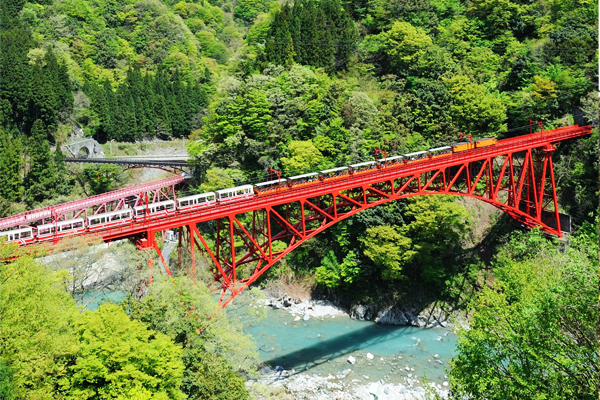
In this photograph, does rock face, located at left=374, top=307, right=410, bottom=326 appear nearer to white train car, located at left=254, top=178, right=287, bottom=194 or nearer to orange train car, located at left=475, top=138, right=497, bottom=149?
white train car, located at left=254, top=178, right=287, bottom=194

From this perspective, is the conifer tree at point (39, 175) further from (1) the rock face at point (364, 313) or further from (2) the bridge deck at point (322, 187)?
(1) the rock face at point (364, 313)

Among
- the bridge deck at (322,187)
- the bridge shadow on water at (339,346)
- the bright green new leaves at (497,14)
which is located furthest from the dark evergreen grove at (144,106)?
the bridge shadow on water at (339,346)

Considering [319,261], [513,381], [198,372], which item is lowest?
[319,261]

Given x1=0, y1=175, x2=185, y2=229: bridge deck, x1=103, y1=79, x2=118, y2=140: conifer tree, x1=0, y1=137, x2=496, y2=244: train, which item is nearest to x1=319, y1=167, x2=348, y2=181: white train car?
x1=0, y1=137, x2=496, y2=244: train

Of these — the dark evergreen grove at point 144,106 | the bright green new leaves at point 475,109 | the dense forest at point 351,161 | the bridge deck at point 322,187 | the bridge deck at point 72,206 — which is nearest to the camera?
the dense forest at point 351,161

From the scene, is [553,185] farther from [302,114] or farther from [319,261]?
[302,114]

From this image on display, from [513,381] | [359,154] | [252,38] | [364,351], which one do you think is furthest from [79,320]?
[252,38]
